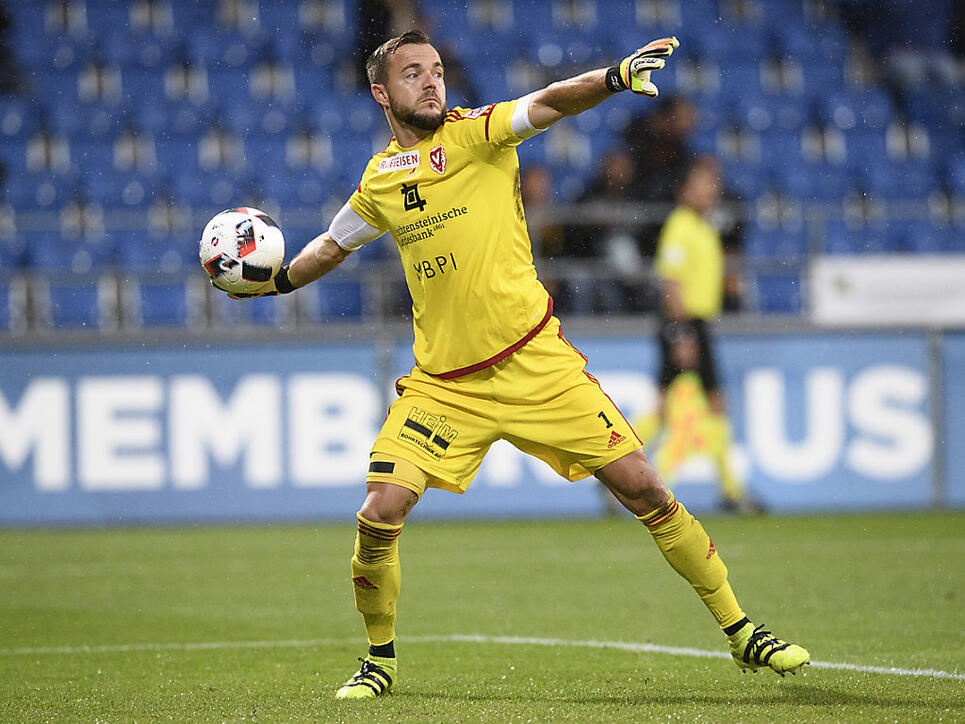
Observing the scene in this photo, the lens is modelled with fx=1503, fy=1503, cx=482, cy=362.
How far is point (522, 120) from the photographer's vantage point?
489 cm

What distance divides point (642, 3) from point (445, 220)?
13.1 m

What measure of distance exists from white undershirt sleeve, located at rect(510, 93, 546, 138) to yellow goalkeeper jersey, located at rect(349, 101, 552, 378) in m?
0.12

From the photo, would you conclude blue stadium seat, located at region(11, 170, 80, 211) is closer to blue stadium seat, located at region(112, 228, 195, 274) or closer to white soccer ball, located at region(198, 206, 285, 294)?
blue stadium seat, located at region(112, 228, 195, 274)

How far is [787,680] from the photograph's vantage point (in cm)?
512

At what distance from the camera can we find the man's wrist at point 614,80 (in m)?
4.55

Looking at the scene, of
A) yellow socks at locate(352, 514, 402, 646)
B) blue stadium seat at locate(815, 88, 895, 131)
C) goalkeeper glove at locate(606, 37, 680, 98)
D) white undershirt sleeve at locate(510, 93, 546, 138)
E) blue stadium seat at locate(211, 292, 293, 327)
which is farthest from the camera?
blue stadium seat at locate(815, 88, 895, 131)

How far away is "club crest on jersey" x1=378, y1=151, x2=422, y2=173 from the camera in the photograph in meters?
5.14

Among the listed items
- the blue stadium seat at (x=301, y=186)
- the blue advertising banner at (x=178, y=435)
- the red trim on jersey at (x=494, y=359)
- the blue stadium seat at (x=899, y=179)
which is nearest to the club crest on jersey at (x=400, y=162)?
the red trim on jersey at (x=494, y=359)

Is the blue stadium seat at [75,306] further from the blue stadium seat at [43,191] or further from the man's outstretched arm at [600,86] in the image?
the man's outstretched arm at [600,86]

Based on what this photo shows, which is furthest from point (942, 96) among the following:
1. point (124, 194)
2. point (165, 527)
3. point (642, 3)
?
point (165, 527)

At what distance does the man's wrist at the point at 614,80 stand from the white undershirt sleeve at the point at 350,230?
1.16m

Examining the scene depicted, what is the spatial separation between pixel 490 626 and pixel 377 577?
1.82m

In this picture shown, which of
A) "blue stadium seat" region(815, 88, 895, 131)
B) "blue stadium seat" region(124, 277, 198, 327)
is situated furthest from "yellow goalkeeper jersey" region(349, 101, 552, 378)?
"blue stadium seat" region(815, 88, 895, 131)

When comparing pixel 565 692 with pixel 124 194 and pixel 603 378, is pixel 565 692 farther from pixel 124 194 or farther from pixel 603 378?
pixel 124 194
